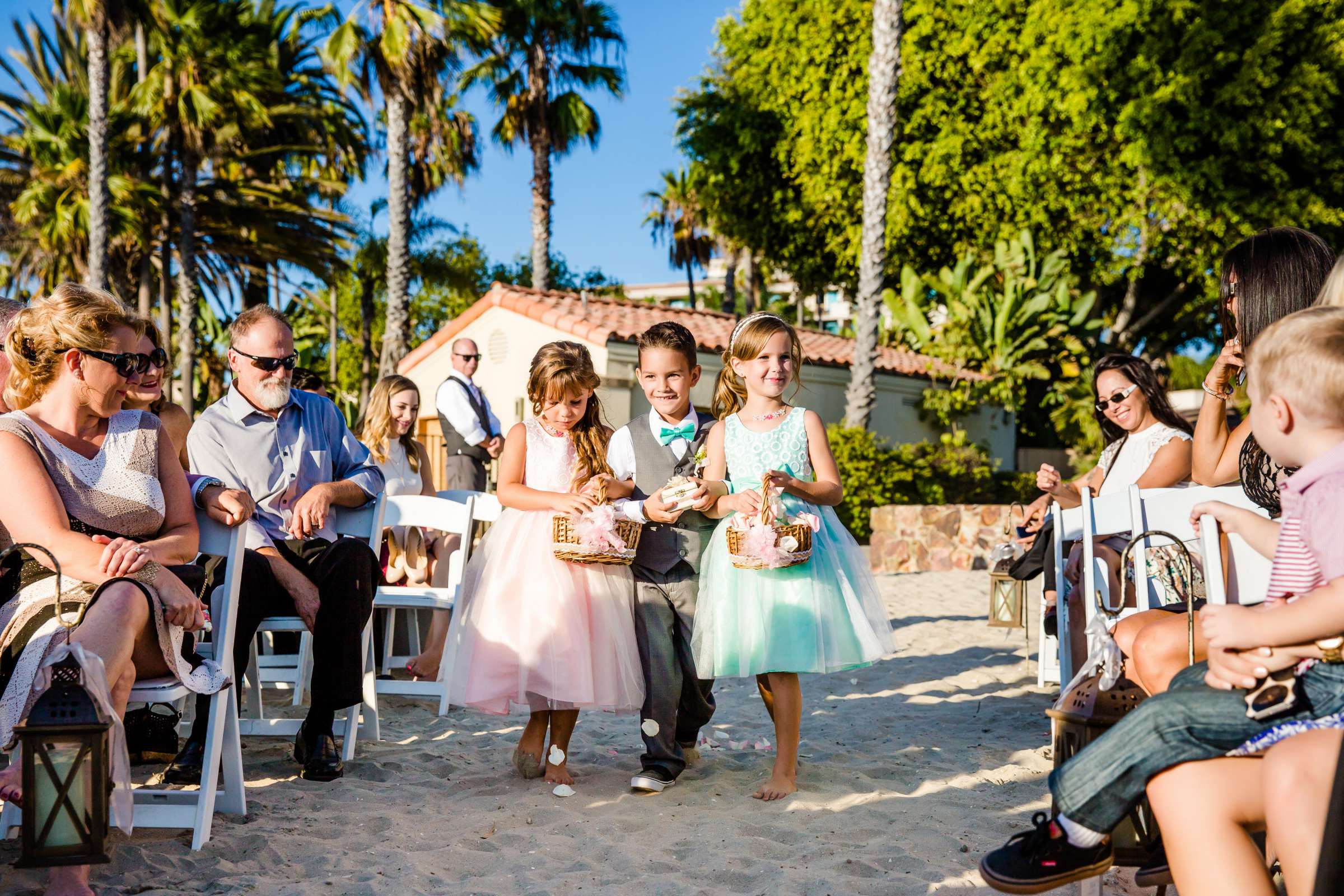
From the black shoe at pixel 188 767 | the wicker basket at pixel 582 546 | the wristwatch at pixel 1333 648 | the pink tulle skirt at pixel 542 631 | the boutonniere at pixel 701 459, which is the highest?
the boutonniere at pixel 701 459

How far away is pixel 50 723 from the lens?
228 cm

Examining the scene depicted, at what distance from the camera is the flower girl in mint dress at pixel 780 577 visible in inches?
149

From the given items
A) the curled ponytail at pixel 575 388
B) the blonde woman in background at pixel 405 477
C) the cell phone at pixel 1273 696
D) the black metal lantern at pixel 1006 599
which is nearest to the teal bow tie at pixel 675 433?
the curled ponytail at pixel 575 388

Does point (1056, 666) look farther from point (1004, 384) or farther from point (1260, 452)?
point (1004, 384)

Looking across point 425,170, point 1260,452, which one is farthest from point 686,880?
point 425,170

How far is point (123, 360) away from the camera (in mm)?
3082

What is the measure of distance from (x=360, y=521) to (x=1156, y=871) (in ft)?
11.8

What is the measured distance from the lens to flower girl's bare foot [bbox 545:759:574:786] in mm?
4051

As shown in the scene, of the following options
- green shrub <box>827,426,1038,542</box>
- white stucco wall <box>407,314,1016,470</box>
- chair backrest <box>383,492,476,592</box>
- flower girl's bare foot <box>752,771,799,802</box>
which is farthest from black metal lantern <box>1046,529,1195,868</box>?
white stucco wall <box>407,314,1016,470</box>

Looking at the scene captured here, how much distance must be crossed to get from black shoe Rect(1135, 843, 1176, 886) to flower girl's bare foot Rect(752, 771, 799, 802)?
1.77 m

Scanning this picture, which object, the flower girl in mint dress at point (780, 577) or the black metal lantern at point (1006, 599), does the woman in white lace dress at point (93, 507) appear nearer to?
the flower girl in mint dress at point (780, 577)

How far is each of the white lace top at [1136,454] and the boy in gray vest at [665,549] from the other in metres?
2.11

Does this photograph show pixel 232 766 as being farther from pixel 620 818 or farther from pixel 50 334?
pixel 50 334

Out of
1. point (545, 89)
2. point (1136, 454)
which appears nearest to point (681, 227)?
point (545, 89)
